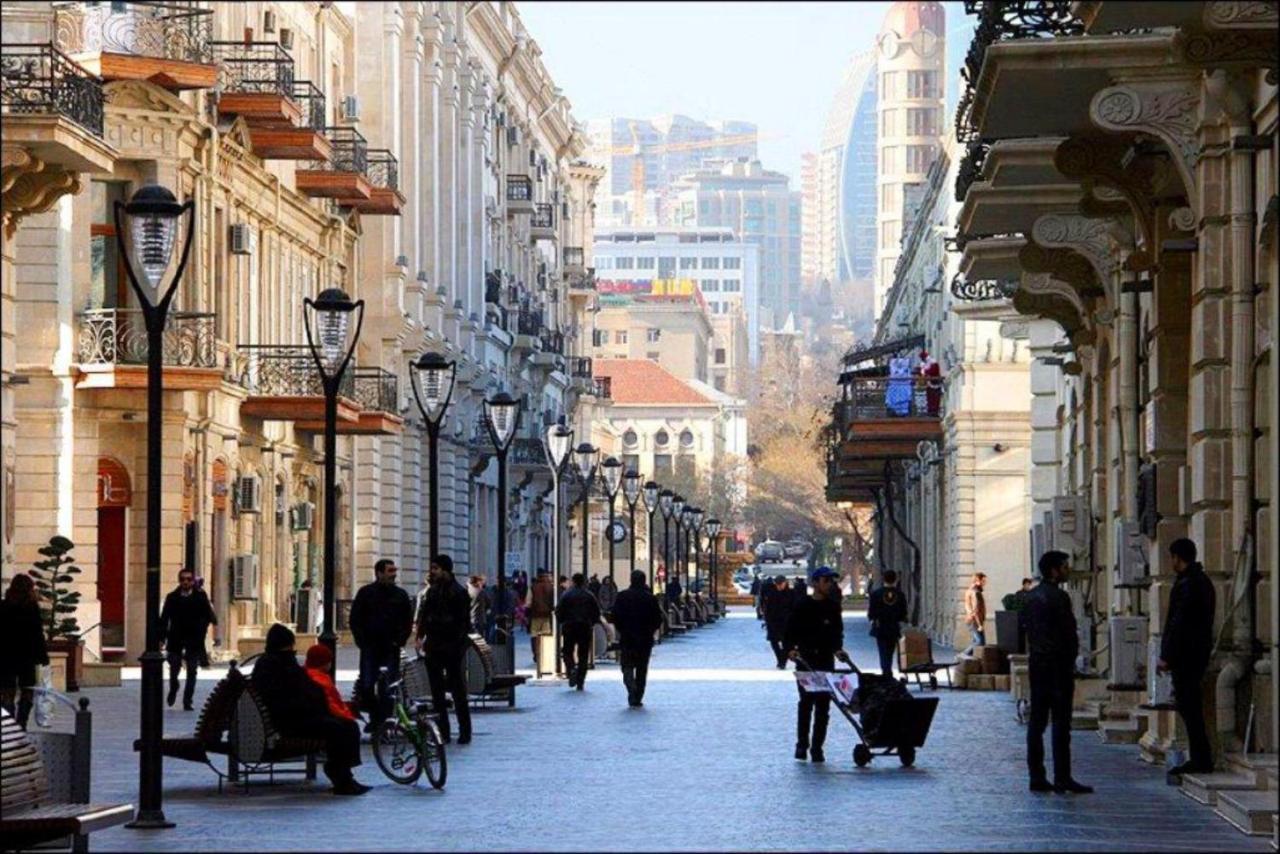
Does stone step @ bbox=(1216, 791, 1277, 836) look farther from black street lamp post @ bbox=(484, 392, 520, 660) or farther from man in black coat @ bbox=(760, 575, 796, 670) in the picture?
man in black coat @ bbox=(760, 575, 796, 670)

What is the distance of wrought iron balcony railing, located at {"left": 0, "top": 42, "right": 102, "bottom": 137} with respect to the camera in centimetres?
2909

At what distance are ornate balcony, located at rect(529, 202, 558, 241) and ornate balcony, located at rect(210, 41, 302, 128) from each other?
149ft

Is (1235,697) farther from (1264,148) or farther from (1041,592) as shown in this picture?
(1264,148)

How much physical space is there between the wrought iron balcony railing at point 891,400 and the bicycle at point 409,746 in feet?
129

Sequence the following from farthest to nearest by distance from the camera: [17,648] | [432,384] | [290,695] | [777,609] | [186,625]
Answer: [777,609] → [432,384] → [186,625] → [17,648] → [290,695]

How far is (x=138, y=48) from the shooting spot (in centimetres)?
3884

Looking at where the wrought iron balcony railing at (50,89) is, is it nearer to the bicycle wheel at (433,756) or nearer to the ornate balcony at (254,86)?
the bicycle wheel at (433,756)

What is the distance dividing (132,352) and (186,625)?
31.5ft

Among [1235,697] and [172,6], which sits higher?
[172,6]

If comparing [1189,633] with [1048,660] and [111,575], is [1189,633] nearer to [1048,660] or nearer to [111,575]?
[1048,660]

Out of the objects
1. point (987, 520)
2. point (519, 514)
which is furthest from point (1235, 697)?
point (519, 514)

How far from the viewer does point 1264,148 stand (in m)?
18.3

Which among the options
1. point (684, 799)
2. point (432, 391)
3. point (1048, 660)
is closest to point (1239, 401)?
point (1048, 660)

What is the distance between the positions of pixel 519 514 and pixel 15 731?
69.9 meters
